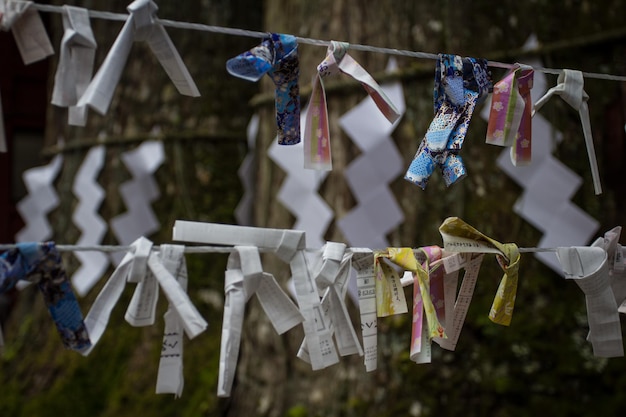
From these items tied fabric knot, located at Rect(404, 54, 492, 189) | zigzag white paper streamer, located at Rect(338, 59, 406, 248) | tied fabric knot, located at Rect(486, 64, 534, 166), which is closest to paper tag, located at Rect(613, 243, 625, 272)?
tied fabric knot, located at Rect(486, 64, 534, 166)

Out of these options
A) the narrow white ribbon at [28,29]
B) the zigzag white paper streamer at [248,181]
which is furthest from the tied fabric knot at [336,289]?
the zigzag white paper streamer at [248,181]

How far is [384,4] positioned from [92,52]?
89 centimetres

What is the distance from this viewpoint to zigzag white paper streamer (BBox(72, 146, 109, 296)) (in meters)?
2.24

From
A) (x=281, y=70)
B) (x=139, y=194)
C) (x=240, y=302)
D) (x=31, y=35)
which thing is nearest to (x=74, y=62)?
(x=31, y=35)

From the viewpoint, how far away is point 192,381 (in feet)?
6.89

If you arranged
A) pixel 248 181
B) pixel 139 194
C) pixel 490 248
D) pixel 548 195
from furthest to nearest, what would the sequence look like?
pixel 139 194 → pixel 248 181 → pixel 548 195 → pixel 490 248

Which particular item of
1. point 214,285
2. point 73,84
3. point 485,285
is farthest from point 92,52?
point 214,285

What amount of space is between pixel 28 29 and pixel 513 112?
0.69m

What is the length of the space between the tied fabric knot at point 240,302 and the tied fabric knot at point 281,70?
7.1 inches

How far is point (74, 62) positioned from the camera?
3.29 ft

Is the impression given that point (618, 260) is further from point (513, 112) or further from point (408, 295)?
point (408, 295)

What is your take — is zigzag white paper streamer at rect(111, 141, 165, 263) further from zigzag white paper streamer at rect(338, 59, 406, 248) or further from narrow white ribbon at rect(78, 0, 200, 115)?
narrow white ribbon at rect(78, 0, 200, 115)

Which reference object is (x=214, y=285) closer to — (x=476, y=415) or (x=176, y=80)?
(x=476, y=415)

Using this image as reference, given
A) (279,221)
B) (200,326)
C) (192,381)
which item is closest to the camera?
(200,326)
